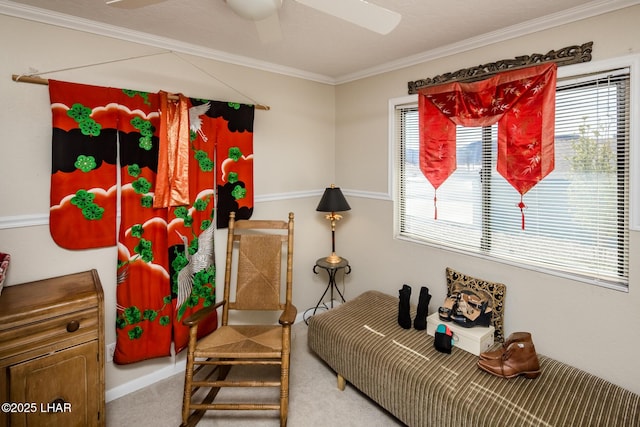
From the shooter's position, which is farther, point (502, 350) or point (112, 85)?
point (112, 85)

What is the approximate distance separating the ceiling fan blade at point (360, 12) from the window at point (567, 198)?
1.31m

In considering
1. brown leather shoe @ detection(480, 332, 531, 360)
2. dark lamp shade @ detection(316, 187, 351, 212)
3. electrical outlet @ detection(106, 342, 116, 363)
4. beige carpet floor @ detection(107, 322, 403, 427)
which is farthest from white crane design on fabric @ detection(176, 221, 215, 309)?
brown leather shoe @ detection(480, 332, 531, 360)

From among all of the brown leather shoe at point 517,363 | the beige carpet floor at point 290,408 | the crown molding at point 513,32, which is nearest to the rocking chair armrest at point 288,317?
the beige carpet floor at point 290,408

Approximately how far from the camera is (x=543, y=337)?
2.10 m

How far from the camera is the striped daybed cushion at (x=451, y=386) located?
5.13 feet

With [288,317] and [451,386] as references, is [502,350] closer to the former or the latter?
[451,386]

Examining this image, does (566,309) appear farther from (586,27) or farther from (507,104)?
(586,27)

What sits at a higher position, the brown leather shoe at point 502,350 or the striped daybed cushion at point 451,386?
the brown leather shoe at point 502,350

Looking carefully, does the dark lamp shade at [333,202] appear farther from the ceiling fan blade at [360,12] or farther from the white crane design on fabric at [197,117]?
the ceiling fan blade at [360,12]

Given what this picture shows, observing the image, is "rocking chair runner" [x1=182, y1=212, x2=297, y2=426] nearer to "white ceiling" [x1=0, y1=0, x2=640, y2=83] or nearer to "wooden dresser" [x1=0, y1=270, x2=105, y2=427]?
"wooden dresser" [x1=0, y1=270, x2=105, y2=427]

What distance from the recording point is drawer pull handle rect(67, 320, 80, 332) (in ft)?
5.51

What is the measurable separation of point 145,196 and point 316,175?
1614 mm

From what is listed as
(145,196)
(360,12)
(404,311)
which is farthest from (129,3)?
(404,311)

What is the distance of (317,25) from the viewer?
80.9 inches
